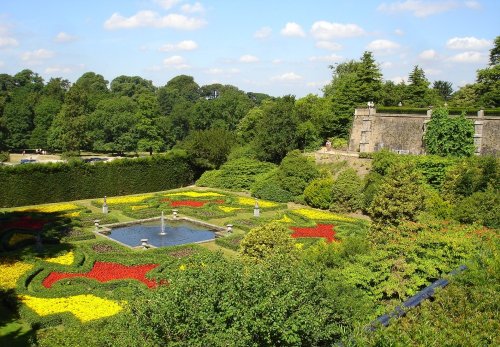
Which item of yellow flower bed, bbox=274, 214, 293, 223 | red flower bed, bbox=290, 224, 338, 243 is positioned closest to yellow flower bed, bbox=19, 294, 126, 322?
red flower bed, bbox=290, 224, 338, 243

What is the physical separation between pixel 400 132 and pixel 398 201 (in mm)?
20921

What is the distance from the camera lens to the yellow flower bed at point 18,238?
83.5ft

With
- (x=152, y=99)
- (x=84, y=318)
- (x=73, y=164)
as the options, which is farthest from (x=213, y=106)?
(x=84, y=318)

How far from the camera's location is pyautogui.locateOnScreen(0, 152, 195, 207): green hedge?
35531 mm

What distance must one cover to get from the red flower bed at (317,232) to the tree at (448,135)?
1346cm

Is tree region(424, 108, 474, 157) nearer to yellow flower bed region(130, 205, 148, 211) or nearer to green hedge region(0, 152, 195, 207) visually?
green hedge region(0, 152, 195, 207)

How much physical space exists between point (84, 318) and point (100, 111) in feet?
194

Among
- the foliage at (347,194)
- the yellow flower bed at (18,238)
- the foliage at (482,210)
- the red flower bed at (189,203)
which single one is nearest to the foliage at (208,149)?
the red flower bed at (189,203)

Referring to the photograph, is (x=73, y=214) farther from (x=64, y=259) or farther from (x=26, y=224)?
(x=64, y=259)

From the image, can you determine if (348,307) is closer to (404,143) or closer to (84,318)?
(84,318)

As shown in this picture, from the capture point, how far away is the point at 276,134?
45594 millimetres

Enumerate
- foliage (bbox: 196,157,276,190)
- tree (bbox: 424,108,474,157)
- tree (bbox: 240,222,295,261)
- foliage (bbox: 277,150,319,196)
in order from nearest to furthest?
tree (bbox: 240,222,295,261) → tree (bbox: 424,108,474,157) → foliage (bbox: 277,150,319,196) → foliage (bbox: 196,157,276,190)

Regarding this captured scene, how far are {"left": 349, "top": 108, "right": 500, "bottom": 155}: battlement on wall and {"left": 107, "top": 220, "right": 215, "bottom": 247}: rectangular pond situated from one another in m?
21.1

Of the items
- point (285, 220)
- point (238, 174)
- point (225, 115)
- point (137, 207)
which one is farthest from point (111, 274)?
point (225, 115)
